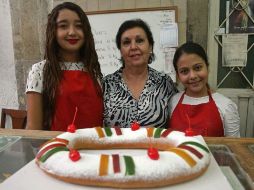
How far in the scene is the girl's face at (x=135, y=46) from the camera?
4.20ft

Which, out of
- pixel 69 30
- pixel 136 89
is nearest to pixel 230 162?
pixel 136 89

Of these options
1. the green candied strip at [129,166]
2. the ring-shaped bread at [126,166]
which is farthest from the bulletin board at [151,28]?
the green candied strip at [129,166]

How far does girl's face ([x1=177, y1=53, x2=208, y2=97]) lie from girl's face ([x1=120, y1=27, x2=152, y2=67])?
17 centimetres

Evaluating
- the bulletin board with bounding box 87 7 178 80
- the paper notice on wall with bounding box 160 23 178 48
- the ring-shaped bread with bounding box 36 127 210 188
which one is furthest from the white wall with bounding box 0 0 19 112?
the ring-shaped bread with bounding box 36 127 210 188

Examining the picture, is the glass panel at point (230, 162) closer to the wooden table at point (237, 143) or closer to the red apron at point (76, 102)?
the wooden table at point (237, 143)

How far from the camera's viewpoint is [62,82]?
1206 mm

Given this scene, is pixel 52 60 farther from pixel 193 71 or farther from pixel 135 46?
pixel 193 71

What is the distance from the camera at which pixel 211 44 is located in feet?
7.05

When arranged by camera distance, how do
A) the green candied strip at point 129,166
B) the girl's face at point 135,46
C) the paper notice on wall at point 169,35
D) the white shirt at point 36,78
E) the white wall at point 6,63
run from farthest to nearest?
the white wall at point 6,63 → the paper notice on wall at point 169,35 → the girl's face at point 135,46 → the white shirt at point 36,78 → the green candied strip at point 129,166

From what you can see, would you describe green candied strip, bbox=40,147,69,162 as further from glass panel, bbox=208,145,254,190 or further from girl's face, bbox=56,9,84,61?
girl's face, bbox=56,9,84,61

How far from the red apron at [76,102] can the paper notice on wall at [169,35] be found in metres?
1.10

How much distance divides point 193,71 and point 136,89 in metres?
0.28

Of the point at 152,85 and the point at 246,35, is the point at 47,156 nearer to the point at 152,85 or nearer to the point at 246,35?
the point at 152,85

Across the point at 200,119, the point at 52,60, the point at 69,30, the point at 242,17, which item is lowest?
the point at 200,119
